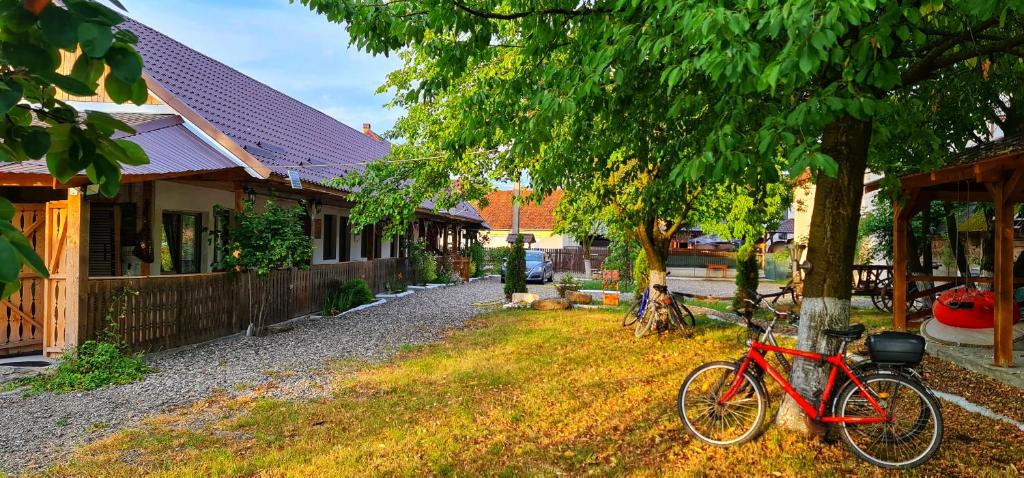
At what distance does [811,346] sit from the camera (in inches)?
177

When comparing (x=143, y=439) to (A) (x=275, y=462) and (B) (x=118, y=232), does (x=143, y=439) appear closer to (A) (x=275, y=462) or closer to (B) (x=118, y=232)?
(A) (x=275, y=462)

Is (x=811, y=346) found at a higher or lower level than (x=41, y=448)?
higher

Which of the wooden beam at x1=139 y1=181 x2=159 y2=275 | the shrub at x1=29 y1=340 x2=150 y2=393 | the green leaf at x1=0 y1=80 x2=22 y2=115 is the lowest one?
the shrub at x1=29 y1=340 x2=150 y2=393

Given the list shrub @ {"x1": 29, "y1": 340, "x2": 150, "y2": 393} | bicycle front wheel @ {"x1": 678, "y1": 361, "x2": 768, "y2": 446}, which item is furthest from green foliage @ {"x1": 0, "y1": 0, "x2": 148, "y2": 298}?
shrub @ {"x1": 29, "y1": 340, "x2": 150, "y2": 393}

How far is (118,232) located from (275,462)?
7.31m

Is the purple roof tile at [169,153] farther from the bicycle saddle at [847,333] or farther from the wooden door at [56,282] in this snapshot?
the bicycle saddle at [847,333]

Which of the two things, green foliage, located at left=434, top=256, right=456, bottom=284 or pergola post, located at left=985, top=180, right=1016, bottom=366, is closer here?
pergola post, located at left=985, top=180, right=1016, bottom=366

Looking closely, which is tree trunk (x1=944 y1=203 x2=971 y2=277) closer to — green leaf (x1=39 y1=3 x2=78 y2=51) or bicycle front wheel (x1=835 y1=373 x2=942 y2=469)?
bicycle front wheel (x1=835 y1=373 x2=942 y2=469)

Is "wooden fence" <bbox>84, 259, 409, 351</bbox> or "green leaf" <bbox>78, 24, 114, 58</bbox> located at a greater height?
"green leaf" <bbox>78, 24, 114, 58</bbox>

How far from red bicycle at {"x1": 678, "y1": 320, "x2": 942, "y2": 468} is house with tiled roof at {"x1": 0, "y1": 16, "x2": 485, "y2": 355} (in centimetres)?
542

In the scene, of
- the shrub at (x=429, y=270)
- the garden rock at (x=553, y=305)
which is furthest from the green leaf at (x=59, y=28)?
the shrub at (x=429, y=270)

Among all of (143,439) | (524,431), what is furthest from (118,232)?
(524,431)

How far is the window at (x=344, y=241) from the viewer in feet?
54.6

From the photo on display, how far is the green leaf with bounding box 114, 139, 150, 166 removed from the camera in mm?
1419
